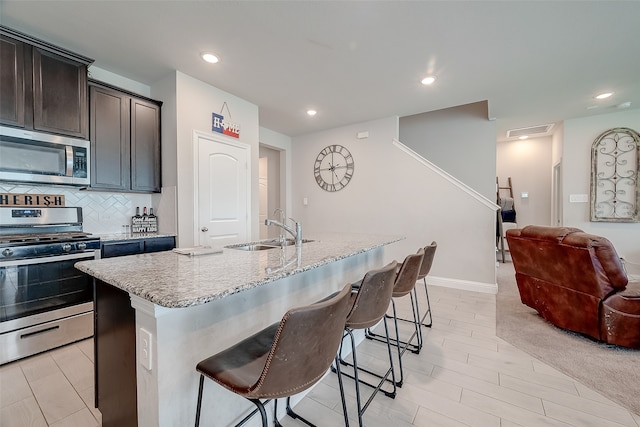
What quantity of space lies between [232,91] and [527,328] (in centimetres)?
413

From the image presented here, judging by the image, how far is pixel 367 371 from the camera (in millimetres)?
1891

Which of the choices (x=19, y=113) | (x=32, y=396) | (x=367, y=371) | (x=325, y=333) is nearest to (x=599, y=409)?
(x=367, y=371)

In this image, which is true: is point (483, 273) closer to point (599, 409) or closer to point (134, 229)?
point (599, 409)

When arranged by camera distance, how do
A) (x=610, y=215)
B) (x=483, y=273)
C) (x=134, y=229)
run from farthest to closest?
(x=610, y=215), (x=483, y=273), (x=134, y=229)

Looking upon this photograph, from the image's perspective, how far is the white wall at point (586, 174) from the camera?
402cm

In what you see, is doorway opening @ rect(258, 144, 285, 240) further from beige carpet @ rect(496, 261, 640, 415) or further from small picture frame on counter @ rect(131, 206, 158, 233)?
beige carpet @ rect(496, 261, 640, 415)

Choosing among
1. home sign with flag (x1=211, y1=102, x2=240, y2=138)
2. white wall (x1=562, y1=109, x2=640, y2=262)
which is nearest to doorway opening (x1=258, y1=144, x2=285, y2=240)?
home sign with flag (x1=211, y1=102, x2=240, y2=138)

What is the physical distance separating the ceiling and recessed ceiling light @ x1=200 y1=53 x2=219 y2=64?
0.24 ft

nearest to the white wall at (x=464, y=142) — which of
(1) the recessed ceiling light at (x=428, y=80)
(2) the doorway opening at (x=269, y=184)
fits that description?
(1) the recessed ceiling light at (x=428, y=80)

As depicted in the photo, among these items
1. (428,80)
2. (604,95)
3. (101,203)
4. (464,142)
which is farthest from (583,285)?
(101,203)

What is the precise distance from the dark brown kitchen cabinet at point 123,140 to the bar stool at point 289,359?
2567mm

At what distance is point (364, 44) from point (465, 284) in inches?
133

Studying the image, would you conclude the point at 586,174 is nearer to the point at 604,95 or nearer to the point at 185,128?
the point at 604,95

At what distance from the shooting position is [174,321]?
39.9 inches
